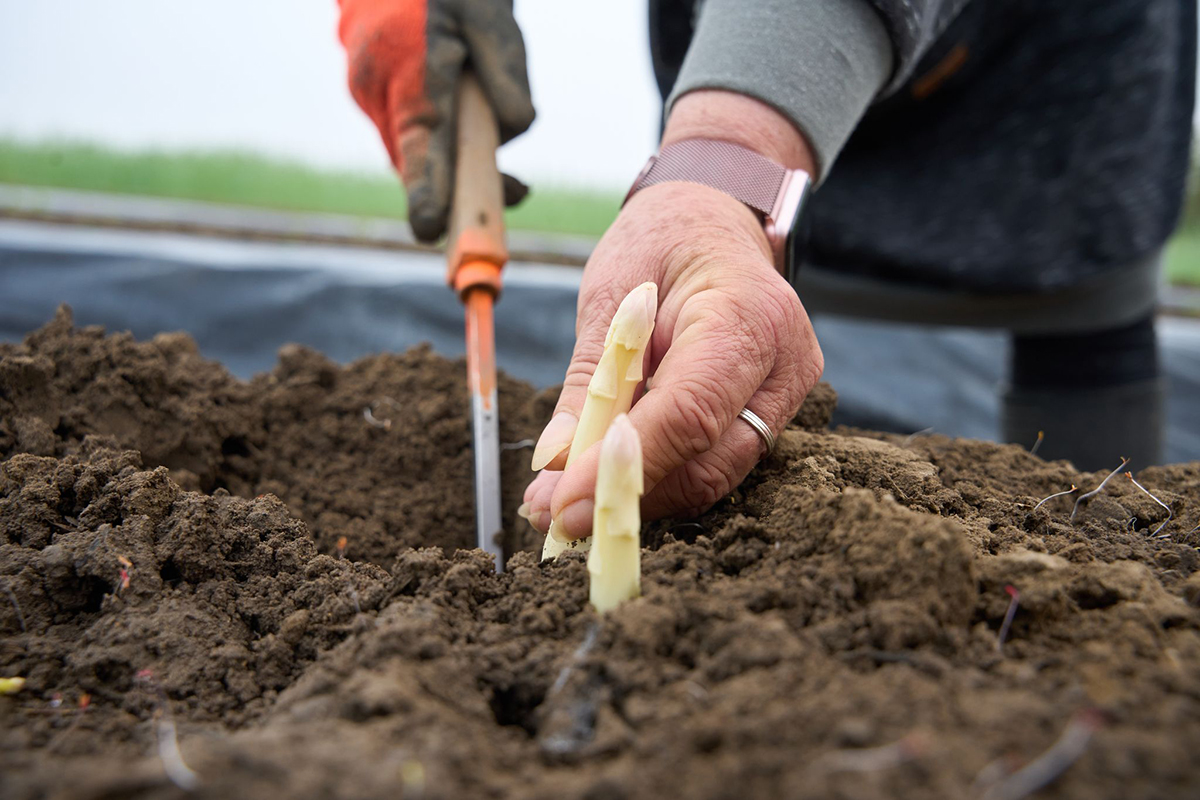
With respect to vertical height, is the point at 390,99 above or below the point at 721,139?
above

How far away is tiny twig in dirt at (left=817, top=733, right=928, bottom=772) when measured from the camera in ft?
1.36

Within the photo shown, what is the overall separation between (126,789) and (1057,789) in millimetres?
500

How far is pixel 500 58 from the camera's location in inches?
57.5

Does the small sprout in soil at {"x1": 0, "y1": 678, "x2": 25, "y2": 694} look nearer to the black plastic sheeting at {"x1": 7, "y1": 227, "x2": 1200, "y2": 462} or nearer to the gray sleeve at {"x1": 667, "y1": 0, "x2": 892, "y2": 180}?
the gray sleeve at {"x1": 667, "y1": 0, "x2": 892, "y2": 180}

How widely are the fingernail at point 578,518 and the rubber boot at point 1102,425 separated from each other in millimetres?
1593

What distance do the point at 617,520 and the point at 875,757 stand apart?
0.25 meters

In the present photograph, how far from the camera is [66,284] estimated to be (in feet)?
7.52

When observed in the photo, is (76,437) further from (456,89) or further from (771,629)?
(771,629)

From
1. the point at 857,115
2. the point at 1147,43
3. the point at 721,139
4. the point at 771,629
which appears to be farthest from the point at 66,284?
the point at 1147,43

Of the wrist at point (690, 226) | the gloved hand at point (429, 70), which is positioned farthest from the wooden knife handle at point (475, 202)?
the wrist at point (690, 226)

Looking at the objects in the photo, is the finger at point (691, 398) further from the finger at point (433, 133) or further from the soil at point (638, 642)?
the finger at point (433, 133)

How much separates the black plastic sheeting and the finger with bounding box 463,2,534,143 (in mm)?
880

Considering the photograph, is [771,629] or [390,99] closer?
[771,629]

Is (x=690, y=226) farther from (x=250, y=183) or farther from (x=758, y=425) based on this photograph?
(x=250, y=183)
